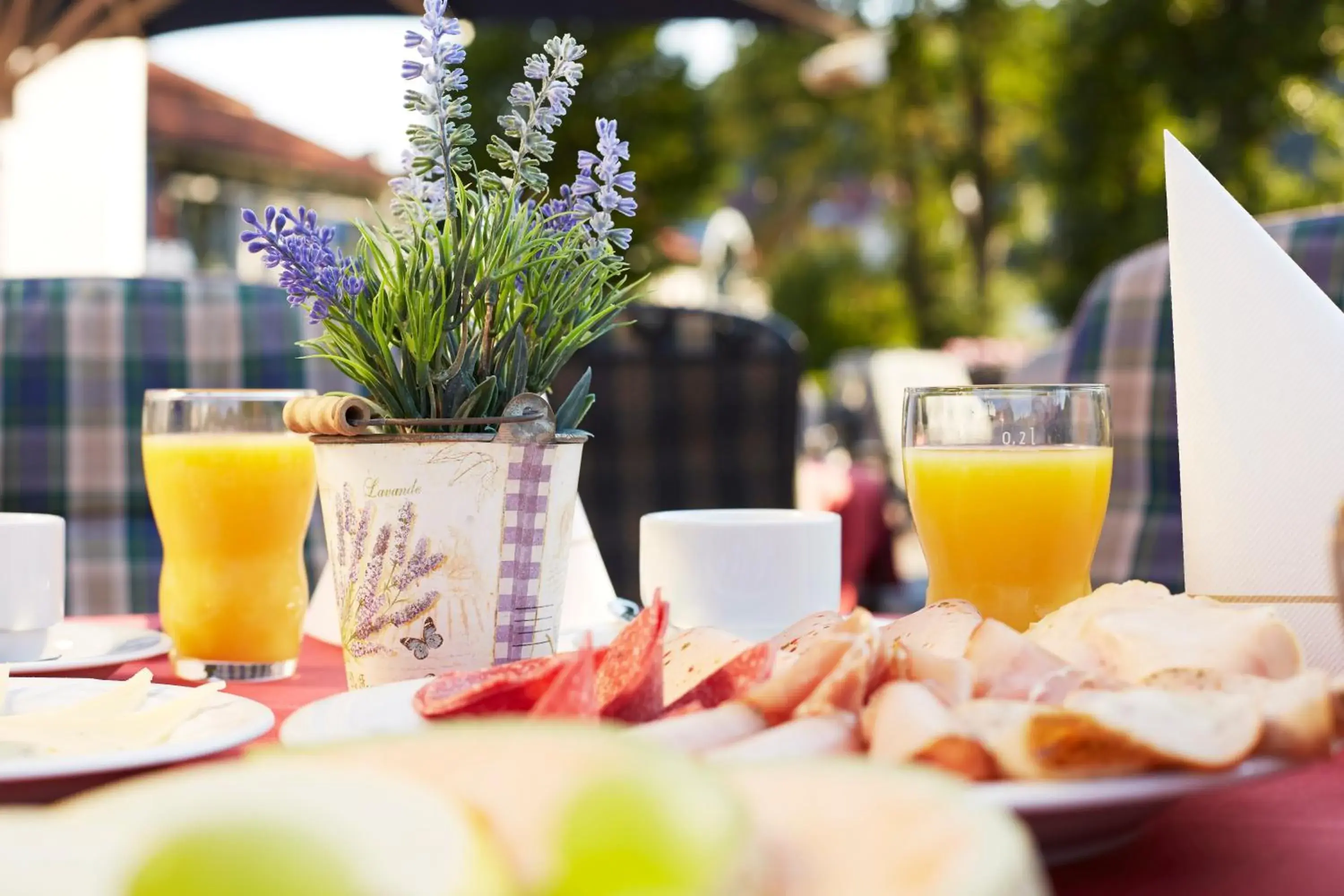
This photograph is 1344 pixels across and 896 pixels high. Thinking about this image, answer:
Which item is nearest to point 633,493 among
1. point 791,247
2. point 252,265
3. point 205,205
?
point 252,265

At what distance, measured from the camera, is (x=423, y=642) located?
88 centimetres

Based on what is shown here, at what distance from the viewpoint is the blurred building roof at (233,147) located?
8.41 m

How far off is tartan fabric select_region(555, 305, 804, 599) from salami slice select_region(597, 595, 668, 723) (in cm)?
179

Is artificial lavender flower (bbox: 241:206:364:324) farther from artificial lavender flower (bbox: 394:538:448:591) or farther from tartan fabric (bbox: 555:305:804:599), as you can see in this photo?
tartan fabric (bbox: 555:305:804:599)

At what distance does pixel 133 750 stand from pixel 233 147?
30.3 ft

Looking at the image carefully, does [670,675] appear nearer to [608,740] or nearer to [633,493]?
A: [608,740]

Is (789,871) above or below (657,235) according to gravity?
below

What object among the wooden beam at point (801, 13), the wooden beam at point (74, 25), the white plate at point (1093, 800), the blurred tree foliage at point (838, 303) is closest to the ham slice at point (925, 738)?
the white plate at point (1093, 800)

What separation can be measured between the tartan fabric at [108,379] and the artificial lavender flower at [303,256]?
1.45m

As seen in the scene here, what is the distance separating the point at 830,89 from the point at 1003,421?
32.9 feet

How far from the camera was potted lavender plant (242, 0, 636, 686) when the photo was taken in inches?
34.4

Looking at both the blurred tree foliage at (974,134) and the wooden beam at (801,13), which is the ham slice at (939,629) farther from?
the blurred tree foliage at (974,134)

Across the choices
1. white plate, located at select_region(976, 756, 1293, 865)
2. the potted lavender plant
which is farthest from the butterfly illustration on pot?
white plate, located at select_region(976, 756, 1293, 865)

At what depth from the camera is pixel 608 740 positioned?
389mm
